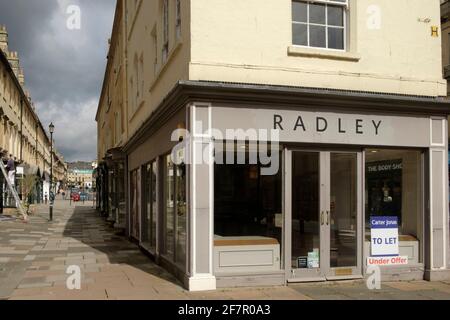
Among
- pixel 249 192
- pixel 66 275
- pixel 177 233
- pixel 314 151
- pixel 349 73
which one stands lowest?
pixel 66 275

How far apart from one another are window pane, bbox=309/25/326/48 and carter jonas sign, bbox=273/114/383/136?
58.2 inches

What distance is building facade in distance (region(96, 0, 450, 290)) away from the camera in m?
8.86

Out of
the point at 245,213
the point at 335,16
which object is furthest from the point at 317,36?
the point at 245,213

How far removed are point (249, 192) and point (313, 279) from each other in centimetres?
191

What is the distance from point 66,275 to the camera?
10.4 m

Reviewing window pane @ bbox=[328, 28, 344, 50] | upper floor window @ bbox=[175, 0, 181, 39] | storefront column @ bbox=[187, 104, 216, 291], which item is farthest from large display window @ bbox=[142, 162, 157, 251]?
window pane @ bbox=[328, 28, 344, 50]

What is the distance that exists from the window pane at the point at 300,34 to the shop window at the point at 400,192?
2.42m

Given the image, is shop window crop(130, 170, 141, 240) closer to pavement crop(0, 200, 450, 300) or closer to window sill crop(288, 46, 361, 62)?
pavement crop(0, 200, 450, 300)

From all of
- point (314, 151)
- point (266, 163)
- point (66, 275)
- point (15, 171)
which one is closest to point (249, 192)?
point (266, 163)

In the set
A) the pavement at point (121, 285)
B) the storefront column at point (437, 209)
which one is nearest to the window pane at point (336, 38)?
the storefront column at point (437, 209)

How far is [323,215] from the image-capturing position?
9500 millimetres

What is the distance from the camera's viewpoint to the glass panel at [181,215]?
9453 millimetres

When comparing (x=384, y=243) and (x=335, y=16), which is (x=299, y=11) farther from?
(x=384, y=243)
